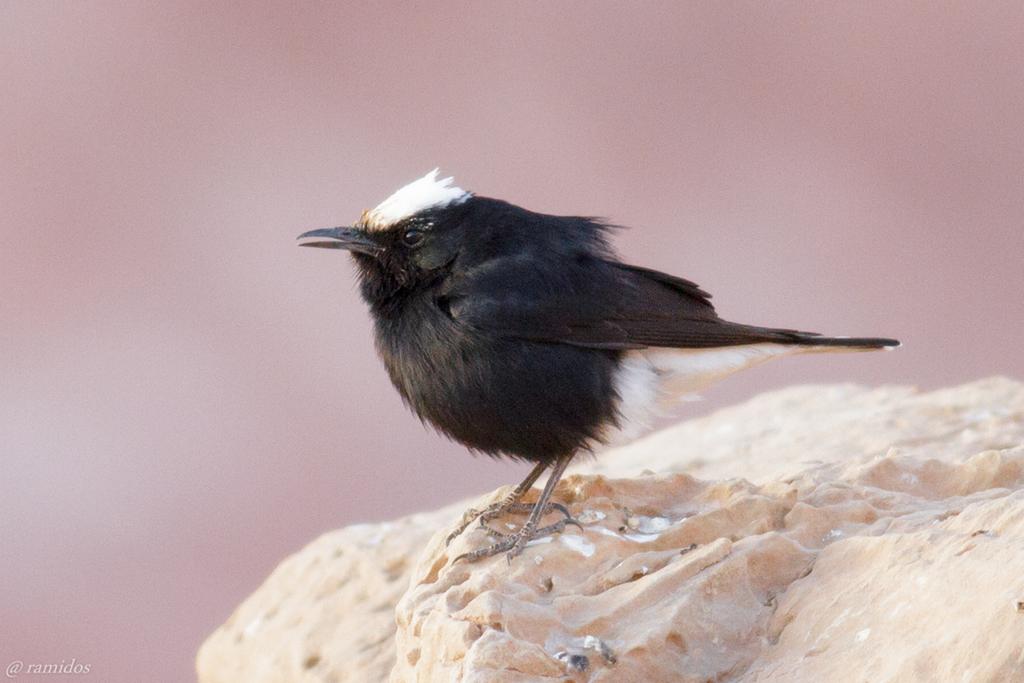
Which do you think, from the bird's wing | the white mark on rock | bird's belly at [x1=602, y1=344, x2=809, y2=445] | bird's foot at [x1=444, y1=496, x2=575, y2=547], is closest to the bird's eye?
the bird's wing

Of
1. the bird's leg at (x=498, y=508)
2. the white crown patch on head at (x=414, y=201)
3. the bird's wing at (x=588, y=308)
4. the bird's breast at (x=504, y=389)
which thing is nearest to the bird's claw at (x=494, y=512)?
the bird's leg at (x=498, y=508)

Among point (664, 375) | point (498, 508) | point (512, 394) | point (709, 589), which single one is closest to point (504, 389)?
point (512, 394)

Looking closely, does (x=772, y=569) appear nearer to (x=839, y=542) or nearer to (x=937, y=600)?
(x=839, y=542)

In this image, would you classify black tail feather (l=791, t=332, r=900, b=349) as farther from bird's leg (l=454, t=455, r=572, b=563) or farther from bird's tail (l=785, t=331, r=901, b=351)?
bird's leg (l=454, t=455, r=572, b=563)

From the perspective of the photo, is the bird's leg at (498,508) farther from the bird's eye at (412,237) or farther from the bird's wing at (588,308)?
the bird's eye at (412,237)

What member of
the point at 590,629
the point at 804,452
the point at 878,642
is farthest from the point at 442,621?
the point at 804,452
